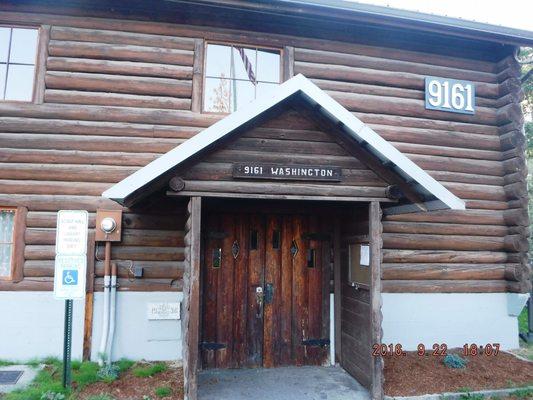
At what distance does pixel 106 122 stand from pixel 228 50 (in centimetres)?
245

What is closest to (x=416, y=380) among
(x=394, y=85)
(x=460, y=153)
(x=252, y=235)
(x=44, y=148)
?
(x=252, y=235)

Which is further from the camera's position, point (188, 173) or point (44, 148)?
Answer: point (44, 148)

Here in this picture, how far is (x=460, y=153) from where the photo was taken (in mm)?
7645

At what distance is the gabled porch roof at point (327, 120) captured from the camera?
14.9 ft

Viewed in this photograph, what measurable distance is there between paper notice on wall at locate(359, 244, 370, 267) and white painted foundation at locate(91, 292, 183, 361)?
294 cm

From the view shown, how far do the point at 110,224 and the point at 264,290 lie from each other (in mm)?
2681

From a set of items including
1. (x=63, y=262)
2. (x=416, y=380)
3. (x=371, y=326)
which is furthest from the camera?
(x=416, y=380)

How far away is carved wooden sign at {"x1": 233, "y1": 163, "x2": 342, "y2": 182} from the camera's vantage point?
198 inches

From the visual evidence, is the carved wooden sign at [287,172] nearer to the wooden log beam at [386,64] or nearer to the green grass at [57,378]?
the wooden log beam at [386,64]

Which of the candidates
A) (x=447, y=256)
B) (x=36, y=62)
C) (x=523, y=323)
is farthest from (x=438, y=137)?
(x=36, y=62)

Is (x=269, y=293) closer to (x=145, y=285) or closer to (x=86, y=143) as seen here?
(x=145, y=285)

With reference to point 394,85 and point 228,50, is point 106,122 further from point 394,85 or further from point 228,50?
point 394,85

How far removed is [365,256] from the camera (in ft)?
18.4

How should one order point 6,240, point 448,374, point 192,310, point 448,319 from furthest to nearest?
point 448,319, point 6,240, point 448,374, point 192,310
